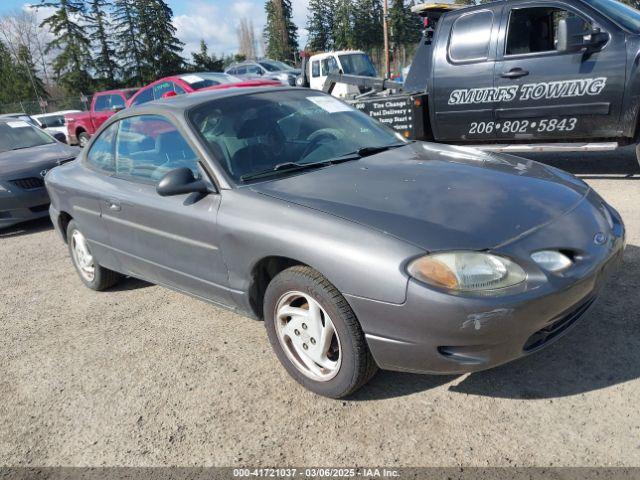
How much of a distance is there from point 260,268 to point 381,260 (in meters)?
0.83

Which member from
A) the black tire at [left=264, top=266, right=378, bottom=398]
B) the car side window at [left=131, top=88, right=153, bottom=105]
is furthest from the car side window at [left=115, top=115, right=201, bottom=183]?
the car side window at [left=131, top=88, right=153, bottom=105]

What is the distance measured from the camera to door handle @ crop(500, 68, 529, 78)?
5750mm

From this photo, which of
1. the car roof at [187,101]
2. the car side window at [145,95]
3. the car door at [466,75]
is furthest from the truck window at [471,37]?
the car side window at [145,95]

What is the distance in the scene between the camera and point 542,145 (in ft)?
19.1

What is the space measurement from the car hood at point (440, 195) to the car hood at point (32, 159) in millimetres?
5658

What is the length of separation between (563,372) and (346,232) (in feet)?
4.35

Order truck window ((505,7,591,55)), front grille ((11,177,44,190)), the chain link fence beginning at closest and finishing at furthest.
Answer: truck window ((505,7,591,55)) < front grille ((11,177,44,190)) < the chain link fence

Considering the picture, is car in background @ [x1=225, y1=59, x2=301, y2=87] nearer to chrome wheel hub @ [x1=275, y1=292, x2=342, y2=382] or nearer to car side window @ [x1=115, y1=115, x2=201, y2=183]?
car side window @ [x1=115, y1=115, x2=201, y2=183]

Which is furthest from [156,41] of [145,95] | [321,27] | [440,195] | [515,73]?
[440,195]

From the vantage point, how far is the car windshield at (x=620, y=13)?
527 cm

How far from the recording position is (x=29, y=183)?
702 cm

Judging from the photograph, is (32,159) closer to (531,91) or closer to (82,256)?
(82,256)

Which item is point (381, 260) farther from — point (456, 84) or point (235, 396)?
point (456, 84)

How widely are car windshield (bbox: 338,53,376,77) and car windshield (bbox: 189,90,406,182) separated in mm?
14835
